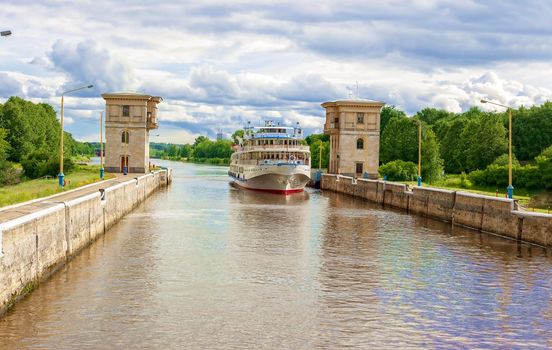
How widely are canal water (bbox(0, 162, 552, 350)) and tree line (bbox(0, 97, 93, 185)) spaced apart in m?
48.8

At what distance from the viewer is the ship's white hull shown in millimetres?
81500

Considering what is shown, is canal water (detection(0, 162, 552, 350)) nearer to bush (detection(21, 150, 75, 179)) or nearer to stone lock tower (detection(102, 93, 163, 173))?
bush (detection(21, 150, 75, 179))

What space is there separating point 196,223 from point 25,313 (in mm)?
26162

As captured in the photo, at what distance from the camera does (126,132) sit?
97.6m

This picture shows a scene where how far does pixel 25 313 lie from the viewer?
20562 mm

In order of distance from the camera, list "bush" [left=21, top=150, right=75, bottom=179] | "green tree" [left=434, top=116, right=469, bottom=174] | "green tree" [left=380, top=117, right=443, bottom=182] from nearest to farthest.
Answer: "bush" [left=21, top=150, right=75, bottom=179] → "green tree" [left=380, top=117, right=443, bottom=182] → "green tree" [left=434, top=116, right=469, bottom=174]

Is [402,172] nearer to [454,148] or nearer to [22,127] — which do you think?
[454,148]

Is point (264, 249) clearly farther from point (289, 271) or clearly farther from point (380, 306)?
point (380, 306)

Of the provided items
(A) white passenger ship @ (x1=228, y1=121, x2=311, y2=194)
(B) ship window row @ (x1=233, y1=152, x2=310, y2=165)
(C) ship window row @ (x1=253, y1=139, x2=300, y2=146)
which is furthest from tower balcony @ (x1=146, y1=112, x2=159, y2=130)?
(C) ship window row @ (x1=253, y1=139, x2=300, y2=146)

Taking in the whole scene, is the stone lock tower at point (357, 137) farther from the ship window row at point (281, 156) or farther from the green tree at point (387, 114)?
the green tree at point (387, 114)

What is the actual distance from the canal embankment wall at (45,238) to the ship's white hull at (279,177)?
3923 centimetres

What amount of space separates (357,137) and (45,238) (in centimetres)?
7861

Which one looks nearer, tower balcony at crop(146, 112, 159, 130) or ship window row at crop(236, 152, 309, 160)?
ship window row at crop(236, 152, 309, 160)

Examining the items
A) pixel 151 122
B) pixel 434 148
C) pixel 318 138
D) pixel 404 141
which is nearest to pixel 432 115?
pixel 318 138
